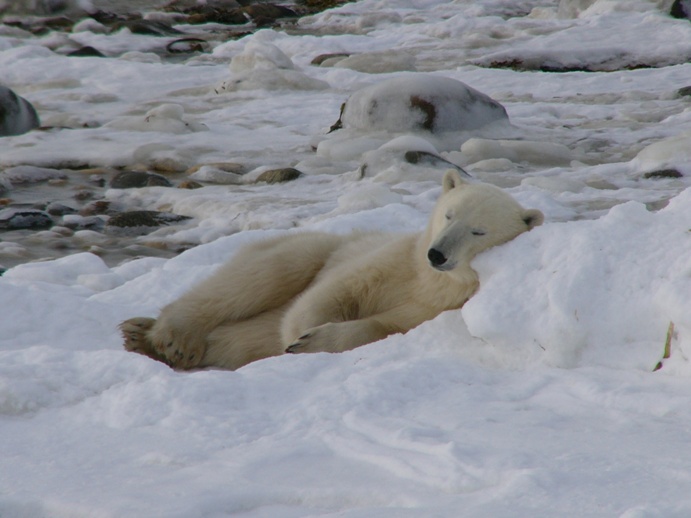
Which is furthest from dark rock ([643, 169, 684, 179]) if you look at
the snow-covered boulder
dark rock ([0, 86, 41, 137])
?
dark rock ([0, 86, 41, 137])

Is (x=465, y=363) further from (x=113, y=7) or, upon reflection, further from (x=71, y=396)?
(x=113, y=7)

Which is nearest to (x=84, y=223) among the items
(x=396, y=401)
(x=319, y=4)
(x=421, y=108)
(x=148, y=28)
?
(x=421, y=108)

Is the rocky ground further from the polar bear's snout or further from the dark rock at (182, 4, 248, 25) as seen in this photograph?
the dark rock at (182, 4, 248, 25)

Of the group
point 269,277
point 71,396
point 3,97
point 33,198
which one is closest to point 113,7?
point 3,97

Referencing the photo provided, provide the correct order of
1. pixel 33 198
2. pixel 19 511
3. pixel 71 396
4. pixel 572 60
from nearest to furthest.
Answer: pixel 19 511 → pixel 71 396 → pixel 33 198 → pixel 572 60

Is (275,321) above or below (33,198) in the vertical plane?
above

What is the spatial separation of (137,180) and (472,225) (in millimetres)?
4405

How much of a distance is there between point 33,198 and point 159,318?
11.7ft

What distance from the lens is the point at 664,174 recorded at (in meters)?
6.82

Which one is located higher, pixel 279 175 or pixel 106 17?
pixel 279 175

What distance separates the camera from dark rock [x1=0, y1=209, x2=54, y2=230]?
6285mm

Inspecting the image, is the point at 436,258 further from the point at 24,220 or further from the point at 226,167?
the point at 226,167

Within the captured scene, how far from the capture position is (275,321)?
3963 millimetres

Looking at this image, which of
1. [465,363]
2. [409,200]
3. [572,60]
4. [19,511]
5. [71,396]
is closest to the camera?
[19,511]
